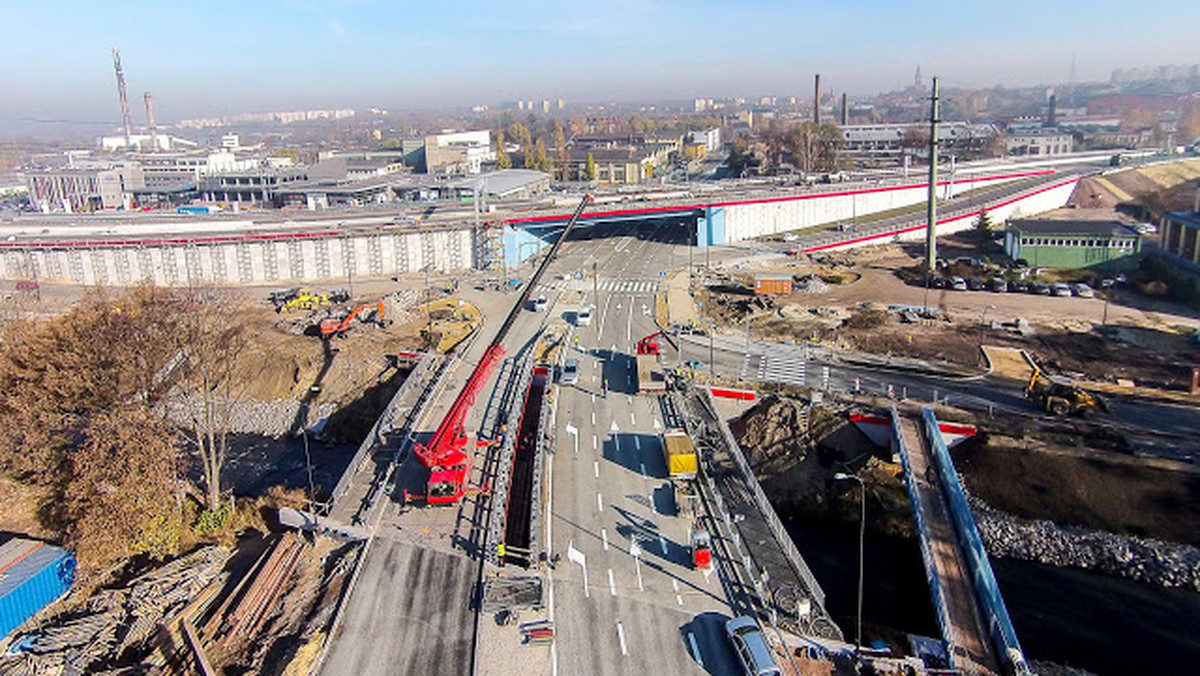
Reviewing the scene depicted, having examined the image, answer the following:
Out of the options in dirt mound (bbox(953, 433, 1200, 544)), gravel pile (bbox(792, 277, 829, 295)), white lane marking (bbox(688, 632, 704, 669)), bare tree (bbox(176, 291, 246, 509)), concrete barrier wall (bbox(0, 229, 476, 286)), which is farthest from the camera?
concrete barrier wall (bbox(0, 229, 476, 286))

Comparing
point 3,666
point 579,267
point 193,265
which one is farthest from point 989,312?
point 193,265

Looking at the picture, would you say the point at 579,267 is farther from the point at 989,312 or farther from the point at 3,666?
the point at 3,666

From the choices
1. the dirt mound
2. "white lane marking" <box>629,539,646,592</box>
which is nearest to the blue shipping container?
"white lane marking" <box>629,539,646,592</box>

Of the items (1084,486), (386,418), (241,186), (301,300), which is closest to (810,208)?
(301,300)

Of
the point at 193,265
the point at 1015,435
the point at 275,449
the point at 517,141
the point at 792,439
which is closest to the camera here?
the point at 1015,435

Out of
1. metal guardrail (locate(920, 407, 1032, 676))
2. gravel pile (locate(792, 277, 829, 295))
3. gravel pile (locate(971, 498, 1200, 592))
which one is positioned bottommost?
gravel pile (locate(971, 498, 1200, 592))

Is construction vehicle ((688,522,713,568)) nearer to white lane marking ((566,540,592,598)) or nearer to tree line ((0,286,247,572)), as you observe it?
white lane marking ((566,540,592,598))

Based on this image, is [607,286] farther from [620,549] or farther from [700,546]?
[700,546]
